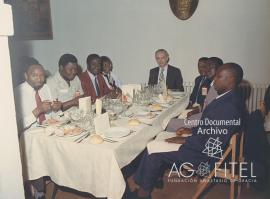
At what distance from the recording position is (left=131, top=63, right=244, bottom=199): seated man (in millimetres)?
2223

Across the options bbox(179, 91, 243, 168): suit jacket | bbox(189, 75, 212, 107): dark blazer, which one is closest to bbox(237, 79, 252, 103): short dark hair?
bbox(189, 75, 212, 107): dark blazer

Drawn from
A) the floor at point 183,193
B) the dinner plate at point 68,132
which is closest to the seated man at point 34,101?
the dinner plate at point 68,132

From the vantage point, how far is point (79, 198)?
8.82 feet

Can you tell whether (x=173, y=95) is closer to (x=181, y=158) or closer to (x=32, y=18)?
(x=181, y=158)

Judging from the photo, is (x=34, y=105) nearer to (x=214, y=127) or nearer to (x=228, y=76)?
(x=214, y=127)

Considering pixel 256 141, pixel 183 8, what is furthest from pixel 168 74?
pixel 256 141

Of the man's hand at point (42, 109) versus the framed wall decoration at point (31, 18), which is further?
the framed wall decoration at point (31, 18)

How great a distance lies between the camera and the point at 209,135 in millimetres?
2264

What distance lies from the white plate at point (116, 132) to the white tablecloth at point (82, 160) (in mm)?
47

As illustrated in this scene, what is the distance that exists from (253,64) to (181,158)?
3081 mm

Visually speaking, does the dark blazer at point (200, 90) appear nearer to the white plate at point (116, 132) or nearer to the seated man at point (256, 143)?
the seated man at point (256, 143)

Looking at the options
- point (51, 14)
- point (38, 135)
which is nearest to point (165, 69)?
point (38, 135)

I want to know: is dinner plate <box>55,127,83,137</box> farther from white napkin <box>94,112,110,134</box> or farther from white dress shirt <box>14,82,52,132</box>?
white dress shirt <box>14,82,52,132</box>

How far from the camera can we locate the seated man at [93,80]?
3998mm
